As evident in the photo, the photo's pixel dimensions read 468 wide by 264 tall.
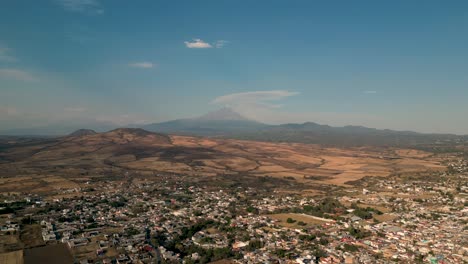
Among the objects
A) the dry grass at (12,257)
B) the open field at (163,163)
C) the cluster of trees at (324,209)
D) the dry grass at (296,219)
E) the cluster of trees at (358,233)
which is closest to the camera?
the dry grass at (12,257)

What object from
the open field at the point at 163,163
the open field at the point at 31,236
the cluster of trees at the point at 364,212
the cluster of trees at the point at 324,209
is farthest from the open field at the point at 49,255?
the cluster of trees at the point at 364,212

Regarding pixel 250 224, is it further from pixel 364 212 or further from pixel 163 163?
pixel 163 163

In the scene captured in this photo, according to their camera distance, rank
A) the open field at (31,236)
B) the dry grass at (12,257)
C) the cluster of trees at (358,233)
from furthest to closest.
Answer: the cluster of trees at (358,233), the open field at (31,236), the dry grass at (12,257)

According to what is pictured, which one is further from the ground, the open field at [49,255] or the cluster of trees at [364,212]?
the cluster of trees at [364,212]

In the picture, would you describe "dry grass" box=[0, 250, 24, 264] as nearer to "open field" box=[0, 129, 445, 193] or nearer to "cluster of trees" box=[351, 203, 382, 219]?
"open field" box=[0, 129, 445, 193]

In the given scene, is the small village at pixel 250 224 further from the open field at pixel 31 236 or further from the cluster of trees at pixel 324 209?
the open field at pixel 31 236

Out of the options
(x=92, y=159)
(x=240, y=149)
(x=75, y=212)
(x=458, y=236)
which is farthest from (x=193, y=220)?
(x=240, y=149)

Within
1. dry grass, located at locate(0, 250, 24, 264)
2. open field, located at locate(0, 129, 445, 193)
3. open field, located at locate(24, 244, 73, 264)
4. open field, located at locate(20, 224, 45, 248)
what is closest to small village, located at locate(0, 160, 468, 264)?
open field, located at locate(20, 224, 45, 248)
